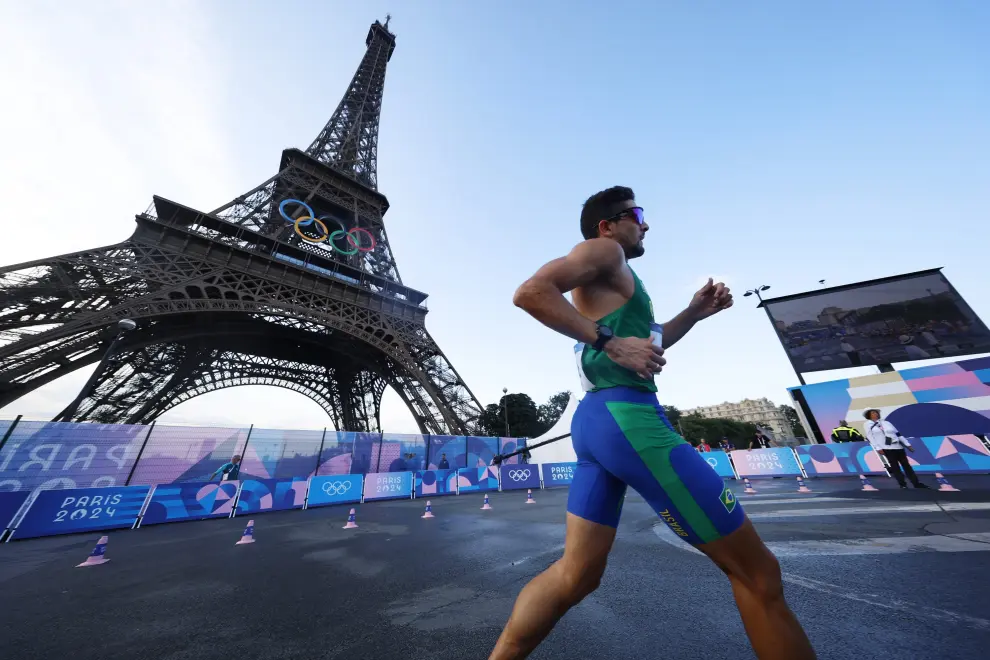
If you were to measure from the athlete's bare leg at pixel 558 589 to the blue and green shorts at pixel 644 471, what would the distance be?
2.6 inches

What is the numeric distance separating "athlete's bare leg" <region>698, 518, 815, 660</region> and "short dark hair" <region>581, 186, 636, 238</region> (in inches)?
58.5

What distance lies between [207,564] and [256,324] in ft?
68.4

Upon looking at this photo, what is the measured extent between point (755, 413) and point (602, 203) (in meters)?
116

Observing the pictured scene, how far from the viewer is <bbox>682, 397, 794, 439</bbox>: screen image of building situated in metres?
85.4

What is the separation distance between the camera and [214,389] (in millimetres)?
27062

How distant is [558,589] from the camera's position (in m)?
1.37

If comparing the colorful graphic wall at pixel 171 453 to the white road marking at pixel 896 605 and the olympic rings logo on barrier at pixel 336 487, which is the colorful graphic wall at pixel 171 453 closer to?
the olympic rings logo on barrier at pixel 336 487

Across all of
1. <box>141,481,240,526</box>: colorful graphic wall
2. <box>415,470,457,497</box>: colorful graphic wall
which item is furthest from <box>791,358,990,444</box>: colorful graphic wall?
<box>141,481,240,526</box>: colorful graphic wall

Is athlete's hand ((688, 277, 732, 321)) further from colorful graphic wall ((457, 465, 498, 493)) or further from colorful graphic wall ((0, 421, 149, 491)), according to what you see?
colorful graphic wall ((0, 421, 149, 491))

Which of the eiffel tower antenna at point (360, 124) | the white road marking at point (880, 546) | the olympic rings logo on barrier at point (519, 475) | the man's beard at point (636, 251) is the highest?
the eiffel tower antenna at point (360, 124)

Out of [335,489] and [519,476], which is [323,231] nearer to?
[335,489]

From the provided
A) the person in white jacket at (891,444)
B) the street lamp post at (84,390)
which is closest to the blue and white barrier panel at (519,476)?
the person in white jacket at (891,444)

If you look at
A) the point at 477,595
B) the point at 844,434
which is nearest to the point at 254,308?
the point at 477,595

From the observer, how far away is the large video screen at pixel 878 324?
15.5 m
